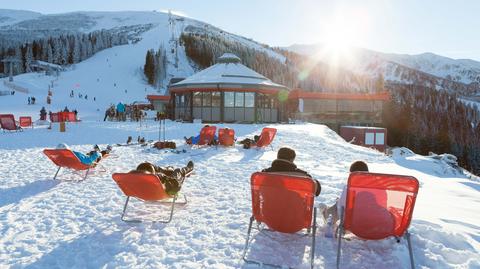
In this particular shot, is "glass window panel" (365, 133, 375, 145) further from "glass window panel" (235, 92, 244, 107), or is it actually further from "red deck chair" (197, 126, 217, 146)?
"red deck chair" (197, 126, 217, 146)

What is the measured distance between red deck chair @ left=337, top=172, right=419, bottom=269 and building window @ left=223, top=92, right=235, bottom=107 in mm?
25218

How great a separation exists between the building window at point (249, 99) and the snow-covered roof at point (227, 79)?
0.75 meters

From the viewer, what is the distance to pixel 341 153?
1505cm

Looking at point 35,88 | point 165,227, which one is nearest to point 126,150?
point 165,227

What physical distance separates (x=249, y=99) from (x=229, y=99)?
1534 millimetres

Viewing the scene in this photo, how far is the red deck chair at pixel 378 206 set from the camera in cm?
384

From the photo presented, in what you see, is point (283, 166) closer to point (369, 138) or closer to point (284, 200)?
point (284, 200)

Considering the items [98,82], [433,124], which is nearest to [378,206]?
[98,82]

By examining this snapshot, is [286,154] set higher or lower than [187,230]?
higher

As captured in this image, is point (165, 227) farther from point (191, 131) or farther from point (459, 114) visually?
point (459, 114)

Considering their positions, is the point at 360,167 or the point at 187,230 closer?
the point at 360,167

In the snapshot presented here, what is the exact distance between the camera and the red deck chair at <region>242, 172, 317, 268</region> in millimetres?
4031

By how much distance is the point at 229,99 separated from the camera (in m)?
29.1

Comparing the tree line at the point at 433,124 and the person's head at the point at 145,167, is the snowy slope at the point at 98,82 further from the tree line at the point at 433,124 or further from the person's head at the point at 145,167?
the tree line at the point at 433,124
